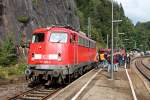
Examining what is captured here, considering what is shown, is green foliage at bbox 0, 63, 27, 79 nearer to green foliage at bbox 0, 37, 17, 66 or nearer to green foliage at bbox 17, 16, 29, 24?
green foliage at bbox 0, 37, 17, 66

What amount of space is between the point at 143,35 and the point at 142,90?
536 ft

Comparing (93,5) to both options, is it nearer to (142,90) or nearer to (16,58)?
(16,58)

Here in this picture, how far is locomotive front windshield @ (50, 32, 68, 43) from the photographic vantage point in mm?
22470

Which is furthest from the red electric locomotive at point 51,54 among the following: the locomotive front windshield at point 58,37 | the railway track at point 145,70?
the railway track at point 145,70

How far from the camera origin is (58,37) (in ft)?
74.4

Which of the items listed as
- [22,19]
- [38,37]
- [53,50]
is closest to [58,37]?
[53,50]

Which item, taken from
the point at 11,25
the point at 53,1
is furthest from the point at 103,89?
the point at 53,1

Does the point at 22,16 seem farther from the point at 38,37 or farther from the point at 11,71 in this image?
the point at 38,37

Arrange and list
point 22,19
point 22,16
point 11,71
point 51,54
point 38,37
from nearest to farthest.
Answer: point 51,54
point 38,37
point 11,71
point 22,19
point 22,16

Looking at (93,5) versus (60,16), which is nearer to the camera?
(60,16)

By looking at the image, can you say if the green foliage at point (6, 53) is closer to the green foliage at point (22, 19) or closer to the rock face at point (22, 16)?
the rock face at point (22, 16)

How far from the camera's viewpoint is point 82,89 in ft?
68.1

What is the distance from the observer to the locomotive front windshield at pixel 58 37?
73.7ft

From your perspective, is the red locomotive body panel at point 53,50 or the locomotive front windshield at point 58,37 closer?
the red locomotive body panel at point 53,50
